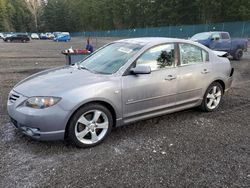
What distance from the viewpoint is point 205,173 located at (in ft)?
12.0

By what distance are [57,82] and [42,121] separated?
71cm

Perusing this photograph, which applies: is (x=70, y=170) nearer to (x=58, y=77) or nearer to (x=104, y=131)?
(x=104, y=131)

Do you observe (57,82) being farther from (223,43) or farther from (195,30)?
(195,30)

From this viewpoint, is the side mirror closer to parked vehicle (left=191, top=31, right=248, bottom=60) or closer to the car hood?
the car hood

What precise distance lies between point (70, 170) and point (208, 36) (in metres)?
14.9

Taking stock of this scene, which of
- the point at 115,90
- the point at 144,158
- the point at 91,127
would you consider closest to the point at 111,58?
the point at 115,90

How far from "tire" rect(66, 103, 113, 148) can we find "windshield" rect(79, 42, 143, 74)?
750 millimetres

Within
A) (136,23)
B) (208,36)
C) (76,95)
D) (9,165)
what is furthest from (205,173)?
(136,23)

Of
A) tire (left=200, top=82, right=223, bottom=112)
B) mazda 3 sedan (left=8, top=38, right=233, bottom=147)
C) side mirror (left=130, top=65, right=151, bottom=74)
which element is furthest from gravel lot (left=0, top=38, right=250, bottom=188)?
side mirror (left=130, top=65, right=151, bottom=74)

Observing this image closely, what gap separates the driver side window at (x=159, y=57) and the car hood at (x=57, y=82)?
82cm

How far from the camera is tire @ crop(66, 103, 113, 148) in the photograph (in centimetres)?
417

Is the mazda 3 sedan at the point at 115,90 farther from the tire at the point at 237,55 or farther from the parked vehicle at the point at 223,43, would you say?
the tire at the point at 237,55

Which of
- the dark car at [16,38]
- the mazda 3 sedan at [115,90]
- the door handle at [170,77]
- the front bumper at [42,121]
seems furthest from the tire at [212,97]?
the dark car at [16,38]

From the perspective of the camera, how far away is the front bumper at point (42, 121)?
3.95 meters
